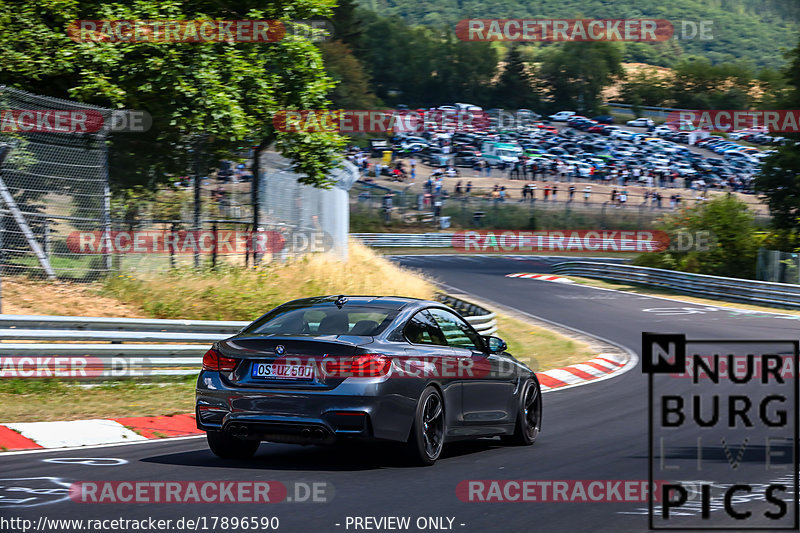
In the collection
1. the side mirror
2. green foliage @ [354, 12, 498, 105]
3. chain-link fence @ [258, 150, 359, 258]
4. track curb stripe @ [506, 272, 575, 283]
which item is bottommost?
track curb stripe @ [506, 272, 575, 283]

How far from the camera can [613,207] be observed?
58938 millimetres

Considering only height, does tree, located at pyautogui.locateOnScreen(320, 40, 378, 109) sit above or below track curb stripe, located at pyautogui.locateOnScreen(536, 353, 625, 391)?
above

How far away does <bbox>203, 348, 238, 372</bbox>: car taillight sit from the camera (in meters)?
7.56

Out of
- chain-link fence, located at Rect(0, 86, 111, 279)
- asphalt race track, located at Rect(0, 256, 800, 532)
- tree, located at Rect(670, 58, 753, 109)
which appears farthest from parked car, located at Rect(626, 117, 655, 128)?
asphalt race track, located at Rect(0, 256, 800, 532)

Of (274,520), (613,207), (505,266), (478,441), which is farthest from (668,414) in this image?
(613,207)

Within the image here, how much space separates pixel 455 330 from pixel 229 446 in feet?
7.05

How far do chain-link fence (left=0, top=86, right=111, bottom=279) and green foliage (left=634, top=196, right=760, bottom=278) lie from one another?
85.5 ft

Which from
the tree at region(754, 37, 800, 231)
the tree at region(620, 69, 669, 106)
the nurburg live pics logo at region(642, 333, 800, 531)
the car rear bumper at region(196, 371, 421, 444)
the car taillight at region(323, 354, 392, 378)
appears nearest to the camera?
the nurburg live pics logo at region(642, 333, 800, 531)

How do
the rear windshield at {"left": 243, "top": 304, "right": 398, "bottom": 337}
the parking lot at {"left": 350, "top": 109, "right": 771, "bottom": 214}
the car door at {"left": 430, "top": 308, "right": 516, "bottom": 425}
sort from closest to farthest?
1. the rear windshield at {"left": 243, "top": 304, "right": 398, "bottom": 337}
2. the car door at {"left": 430, "top": 308, "right": 516, "bottom": 425}
3. the parking lot at {"left": 350, "top": 109, "right": 771, "bottom": 214}

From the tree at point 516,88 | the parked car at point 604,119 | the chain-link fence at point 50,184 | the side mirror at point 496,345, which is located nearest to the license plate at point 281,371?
the side mirror at point 496,345

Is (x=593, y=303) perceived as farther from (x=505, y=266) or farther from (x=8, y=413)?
(x=8, y=413)

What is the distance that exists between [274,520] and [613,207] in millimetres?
54964

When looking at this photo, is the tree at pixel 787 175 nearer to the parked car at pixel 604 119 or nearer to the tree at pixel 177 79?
the tree at pixel 177 79

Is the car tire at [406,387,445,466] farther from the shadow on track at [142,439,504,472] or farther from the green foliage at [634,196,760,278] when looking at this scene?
the green foliage at [634,196,760,278]
